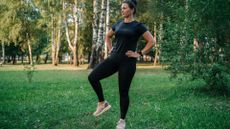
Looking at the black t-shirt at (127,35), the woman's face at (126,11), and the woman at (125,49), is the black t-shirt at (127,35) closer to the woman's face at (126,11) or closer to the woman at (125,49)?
the woman at (125,49)

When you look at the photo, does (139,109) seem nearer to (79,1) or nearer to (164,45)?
(164,45)

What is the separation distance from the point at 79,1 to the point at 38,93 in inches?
1669

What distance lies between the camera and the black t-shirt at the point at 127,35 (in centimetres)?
825

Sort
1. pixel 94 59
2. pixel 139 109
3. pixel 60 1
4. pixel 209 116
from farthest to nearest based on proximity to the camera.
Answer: pixel 60 1 → pixel 94 59 → pixel 139 109 → pixel 209 116

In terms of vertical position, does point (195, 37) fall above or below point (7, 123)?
above

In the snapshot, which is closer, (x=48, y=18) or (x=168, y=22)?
(x=168, y=22)

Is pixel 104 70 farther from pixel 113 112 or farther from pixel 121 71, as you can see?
pixel 113 112

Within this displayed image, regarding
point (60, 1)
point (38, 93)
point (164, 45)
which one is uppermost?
point (60, 1)

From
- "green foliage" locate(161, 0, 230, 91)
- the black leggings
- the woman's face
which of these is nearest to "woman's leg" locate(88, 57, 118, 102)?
the black leggings

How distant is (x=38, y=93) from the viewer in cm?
1689

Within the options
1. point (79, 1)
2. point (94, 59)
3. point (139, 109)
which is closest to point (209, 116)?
point (139, 109)

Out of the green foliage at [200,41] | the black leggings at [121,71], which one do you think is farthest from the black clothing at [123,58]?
the green foliage at [200,41]

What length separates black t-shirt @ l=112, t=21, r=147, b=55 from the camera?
325 inches

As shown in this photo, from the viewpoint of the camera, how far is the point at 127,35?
8.25m
